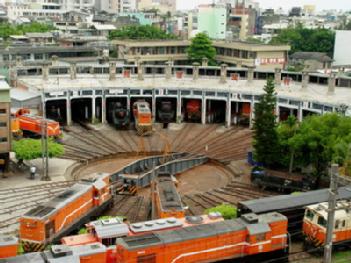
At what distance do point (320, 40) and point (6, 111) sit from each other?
259 feet

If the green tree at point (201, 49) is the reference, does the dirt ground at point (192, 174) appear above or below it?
below

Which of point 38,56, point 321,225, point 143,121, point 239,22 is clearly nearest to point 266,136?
point 321,225

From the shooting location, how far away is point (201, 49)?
7844 centimetres

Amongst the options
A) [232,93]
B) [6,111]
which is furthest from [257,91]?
Result: [6,111]

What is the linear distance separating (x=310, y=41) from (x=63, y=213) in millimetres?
85887

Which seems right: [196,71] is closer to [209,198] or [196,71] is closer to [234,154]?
[234,154]

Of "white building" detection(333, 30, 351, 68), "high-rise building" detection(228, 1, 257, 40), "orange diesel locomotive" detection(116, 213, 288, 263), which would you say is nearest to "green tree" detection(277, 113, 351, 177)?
"orange diesel locomotive" detection(116, 213, 288, 263)

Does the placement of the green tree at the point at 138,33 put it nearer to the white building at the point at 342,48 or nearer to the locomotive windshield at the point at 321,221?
the white building at the point at 342,48

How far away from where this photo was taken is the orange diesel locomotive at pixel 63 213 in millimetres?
22953

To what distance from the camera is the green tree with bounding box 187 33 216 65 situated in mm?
77812

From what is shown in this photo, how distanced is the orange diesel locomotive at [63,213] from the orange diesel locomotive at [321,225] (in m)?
11.0

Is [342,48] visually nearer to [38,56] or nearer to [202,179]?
[38,56]

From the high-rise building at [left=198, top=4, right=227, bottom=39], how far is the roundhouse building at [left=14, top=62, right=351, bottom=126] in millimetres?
53198

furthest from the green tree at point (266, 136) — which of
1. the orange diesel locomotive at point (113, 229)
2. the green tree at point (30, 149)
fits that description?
the orange diesel locomotive at point (113, 229)
